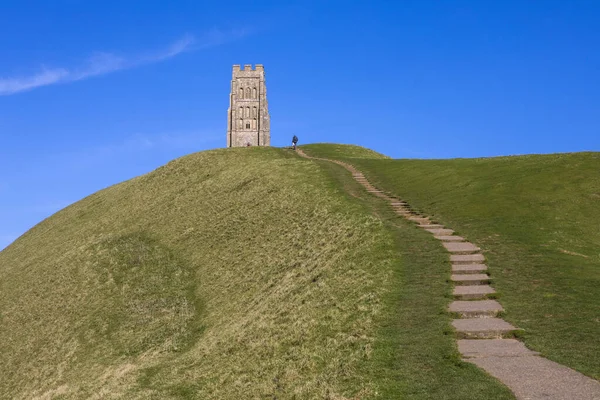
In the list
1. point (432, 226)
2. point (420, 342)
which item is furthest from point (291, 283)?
point (420, 342)

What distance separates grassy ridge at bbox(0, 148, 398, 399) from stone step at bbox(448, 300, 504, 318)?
2972 millimetres

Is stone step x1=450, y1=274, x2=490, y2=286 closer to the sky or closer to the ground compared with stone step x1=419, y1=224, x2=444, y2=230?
closer to the ground

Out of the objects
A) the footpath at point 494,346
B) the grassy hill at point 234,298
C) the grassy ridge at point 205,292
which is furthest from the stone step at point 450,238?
the grassy ridge at point 205,292

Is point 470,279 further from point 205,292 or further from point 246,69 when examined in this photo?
point 246,69

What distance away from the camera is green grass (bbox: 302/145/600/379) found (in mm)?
20281

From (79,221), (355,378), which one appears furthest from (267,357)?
(79,221)

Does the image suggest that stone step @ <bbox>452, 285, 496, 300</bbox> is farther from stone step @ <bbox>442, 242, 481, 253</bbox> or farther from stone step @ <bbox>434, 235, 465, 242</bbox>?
stone step @ <bbox>434, 235, 465, 242</bbox>

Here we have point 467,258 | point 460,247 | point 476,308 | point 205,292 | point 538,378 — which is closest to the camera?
point 538,378

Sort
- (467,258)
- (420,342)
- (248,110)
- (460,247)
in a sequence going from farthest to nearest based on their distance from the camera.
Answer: (248,110)
(460,247)
(467,258)
(420,342)

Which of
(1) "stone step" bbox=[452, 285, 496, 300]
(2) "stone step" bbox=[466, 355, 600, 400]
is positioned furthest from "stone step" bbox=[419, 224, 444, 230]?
(2) "stone step" bbox=[466, 355, 600, 400]

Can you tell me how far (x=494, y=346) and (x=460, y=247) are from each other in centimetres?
1309

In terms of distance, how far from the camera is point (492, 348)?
1844 cm

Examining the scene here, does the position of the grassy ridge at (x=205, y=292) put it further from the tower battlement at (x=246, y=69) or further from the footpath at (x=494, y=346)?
the tower battlement at (x=246, y=69)

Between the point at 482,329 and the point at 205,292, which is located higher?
the point at 482,329
